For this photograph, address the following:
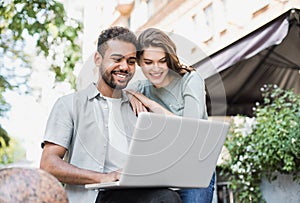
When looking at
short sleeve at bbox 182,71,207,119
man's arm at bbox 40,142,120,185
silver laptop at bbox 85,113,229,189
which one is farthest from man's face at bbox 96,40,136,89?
silver laptop at bbox 85,113,229,189

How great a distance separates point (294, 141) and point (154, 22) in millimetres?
4563

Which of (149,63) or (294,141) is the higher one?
(149,63)

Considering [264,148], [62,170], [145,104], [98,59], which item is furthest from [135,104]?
[264,148]

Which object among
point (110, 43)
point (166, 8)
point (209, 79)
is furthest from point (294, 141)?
point (166, 8)

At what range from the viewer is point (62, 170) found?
192 centimetres

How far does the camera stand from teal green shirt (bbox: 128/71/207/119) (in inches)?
83.2

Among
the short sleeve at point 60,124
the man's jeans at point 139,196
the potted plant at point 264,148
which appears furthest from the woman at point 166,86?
the potted plant at point 264,148

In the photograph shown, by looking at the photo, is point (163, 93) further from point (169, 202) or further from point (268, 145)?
point (268, 145)

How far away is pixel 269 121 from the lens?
335cm

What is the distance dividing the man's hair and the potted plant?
1.42 metres

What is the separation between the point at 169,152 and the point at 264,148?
1.67 metres

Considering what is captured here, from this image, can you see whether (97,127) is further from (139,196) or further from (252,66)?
(252,66)

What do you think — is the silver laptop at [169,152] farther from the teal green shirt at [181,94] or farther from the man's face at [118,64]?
the man's face at [118,64]

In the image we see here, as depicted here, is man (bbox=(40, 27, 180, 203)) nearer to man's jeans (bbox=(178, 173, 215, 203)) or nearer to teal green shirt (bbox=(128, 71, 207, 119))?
teal green shirt (bbox=(128, 71, 207, 119))
